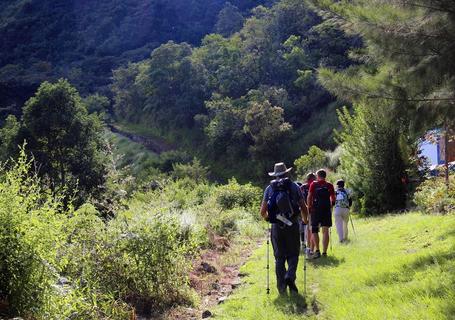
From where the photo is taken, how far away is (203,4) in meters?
87.5

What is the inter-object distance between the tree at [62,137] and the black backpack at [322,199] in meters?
19.2

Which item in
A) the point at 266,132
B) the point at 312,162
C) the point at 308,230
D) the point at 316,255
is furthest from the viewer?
the point at 266,132

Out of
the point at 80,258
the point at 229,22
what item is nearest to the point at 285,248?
the point at 80,258

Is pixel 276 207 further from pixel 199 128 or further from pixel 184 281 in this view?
pixel 199 128

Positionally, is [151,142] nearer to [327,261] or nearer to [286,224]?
[327,261]

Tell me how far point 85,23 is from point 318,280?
8711 cm

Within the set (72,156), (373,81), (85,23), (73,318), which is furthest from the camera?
(85,23)

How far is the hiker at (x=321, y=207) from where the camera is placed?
9.45m

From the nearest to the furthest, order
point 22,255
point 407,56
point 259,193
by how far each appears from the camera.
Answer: point 22,255 < point 407,56 < point 259,193

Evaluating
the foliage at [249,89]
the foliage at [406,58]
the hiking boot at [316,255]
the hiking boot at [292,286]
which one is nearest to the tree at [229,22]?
the foliage at [249,89]

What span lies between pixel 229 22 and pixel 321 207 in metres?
69.9

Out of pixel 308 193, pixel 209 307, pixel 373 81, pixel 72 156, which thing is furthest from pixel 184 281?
pixel 72 156

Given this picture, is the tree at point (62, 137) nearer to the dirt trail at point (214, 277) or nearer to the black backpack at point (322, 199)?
the dirt trail at point (214, 277)

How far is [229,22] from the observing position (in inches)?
2972
